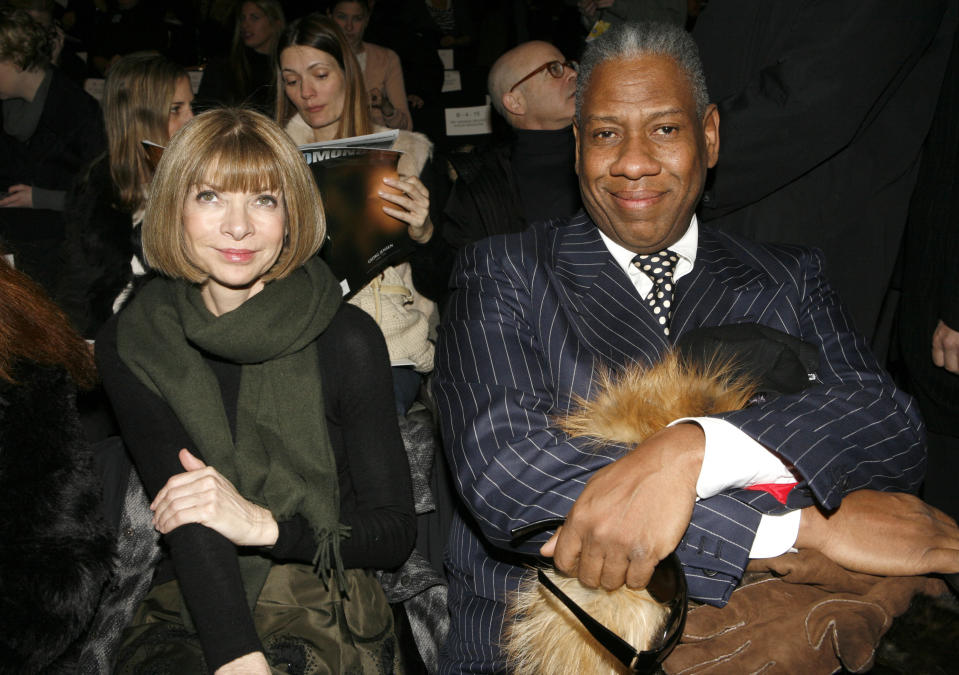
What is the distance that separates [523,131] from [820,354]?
187 cm

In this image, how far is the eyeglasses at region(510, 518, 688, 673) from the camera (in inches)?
49.6

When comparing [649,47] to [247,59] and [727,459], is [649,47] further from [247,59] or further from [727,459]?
[247,59]

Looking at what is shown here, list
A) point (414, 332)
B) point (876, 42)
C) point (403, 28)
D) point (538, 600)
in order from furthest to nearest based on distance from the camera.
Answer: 1. point (403, 28)
2. point (414, 332)
3. point (876, 42)
4. point (538, 600)

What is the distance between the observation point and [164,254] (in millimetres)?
1980

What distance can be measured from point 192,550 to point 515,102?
241 centimetres

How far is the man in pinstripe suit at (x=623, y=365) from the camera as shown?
1.43 metres

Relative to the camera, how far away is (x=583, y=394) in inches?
68.7

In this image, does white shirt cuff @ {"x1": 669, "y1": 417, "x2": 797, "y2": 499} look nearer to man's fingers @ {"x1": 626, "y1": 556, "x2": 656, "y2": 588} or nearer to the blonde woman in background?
man's fingers @ {"x1": 626, "y1": 556, "x2": 656, "y2": 588}

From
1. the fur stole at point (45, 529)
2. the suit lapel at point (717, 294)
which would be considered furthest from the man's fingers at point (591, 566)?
the fur stole at point (45, 529)

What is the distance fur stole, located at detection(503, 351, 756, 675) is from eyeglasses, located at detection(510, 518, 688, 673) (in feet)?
0.12

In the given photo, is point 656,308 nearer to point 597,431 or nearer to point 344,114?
point 597,431

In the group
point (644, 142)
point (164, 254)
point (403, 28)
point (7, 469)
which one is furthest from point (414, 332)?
point (403, 28)

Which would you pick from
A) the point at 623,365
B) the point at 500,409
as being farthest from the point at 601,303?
the point at 500,409

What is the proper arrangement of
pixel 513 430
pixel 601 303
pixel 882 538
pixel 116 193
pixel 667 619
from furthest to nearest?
pixel 116 193, pixel 601 303, pixel 513 430, pixel 882 538, pixel 667 619
